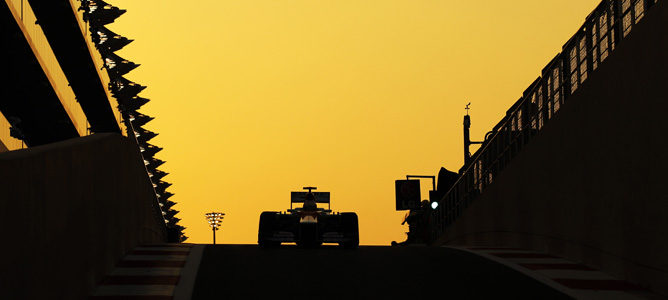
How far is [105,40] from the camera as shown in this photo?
5944cm

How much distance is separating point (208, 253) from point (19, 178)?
29.6 feet

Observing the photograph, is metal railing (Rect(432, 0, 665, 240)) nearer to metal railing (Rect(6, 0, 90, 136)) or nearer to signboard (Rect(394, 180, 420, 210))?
metal railing (Rect(6, 0, 90, 136))

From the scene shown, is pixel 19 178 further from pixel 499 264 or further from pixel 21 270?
pixel 499 264

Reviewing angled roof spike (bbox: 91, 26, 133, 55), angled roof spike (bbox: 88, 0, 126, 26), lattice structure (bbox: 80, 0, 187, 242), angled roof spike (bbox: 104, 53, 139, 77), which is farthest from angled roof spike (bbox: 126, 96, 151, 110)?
angled roof spike (bbox: 88, 0, 126, 26)

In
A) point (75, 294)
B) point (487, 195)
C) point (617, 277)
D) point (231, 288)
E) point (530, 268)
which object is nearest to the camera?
point (75, 294)

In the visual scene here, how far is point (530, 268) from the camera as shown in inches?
577

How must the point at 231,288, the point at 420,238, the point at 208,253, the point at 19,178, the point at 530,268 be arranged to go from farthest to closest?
1. the point at 420,238
2. the point at 208,253
3. the point at 530,268
4. the point at 231,288
5. the point at 19,178

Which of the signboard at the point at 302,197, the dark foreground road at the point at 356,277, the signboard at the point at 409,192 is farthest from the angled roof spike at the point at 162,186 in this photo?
the dark foreground road at the point at 356,277

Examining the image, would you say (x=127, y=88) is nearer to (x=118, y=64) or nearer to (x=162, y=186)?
(x=118, y=64)

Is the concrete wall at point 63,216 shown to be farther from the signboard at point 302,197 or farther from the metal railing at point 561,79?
the signboard at point 302,197

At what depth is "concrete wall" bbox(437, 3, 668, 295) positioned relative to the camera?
38.9 ft

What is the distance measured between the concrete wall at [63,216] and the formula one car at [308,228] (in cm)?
529

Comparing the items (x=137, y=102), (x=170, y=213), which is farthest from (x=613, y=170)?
(x=170, y=213)

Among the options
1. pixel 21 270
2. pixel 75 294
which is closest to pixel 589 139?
pixel 75 294
